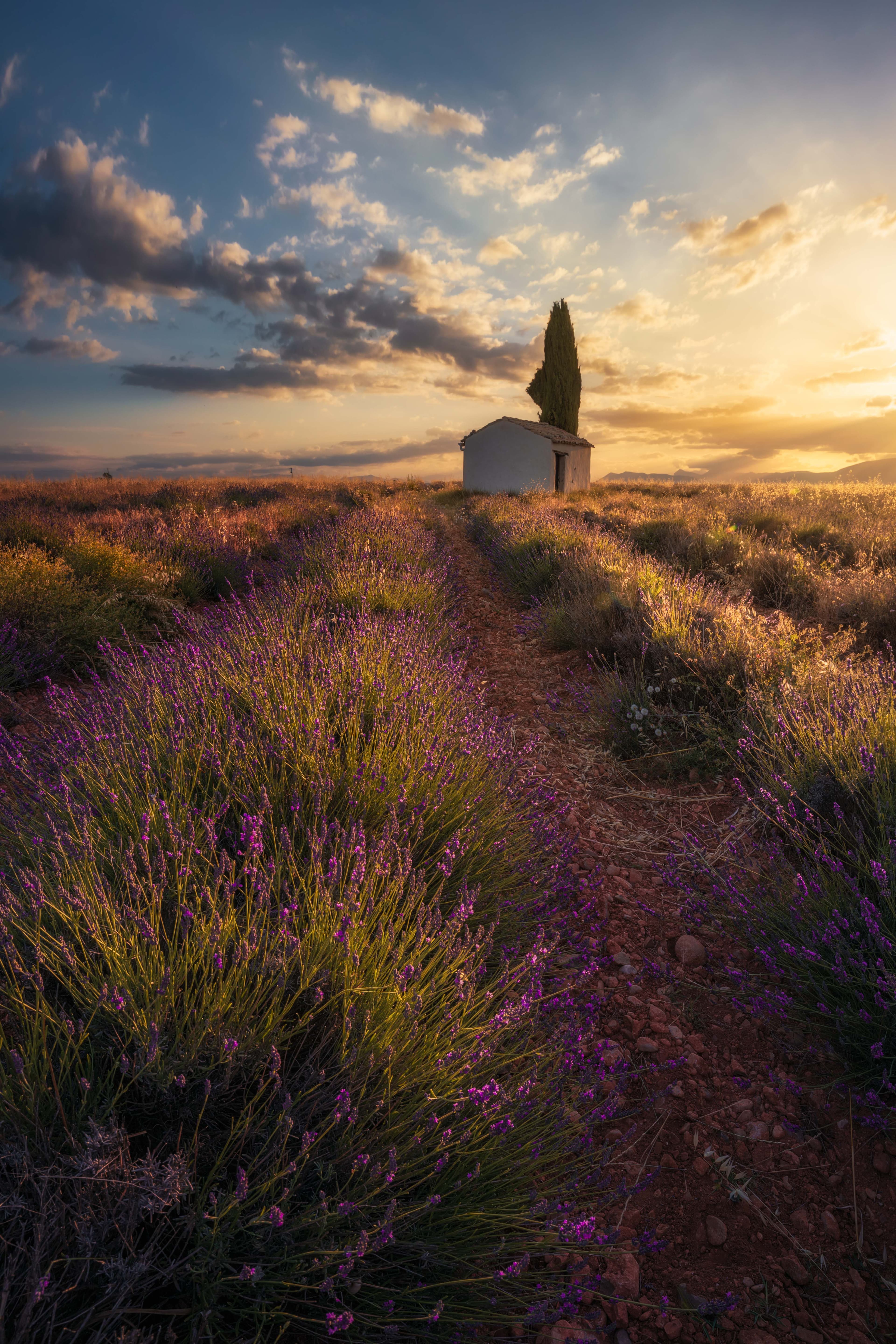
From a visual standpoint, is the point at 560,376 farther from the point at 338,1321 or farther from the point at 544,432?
the point at 338,1321

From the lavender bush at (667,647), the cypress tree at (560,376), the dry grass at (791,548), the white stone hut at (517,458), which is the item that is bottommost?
the lavender bush at (667,647)

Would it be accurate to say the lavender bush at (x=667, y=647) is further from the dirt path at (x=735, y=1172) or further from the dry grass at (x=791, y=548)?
the dirt path at (x=735, y=1172)

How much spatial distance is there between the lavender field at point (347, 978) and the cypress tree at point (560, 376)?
35.3 meters

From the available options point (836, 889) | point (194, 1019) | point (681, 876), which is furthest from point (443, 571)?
point (194, 1019)

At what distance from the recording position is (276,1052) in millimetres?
1219

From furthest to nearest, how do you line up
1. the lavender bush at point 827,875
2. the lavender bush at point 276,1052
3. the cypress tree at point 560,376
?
the cypress tree at point 560,376, the lavender bush at point 827,875, the lavender bush at point 276,1052

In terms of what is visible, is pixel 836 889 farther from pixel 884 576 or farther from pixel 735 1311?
pixel 884 576

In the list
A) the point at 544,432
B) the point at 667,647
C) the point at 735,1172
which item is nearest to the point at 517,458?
the point at 544,432

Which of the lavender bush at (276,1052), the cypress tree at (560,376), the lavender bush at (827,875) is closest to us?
the lavender bush at (276,1052)

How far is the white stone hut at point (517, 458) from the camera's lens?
1089 inches

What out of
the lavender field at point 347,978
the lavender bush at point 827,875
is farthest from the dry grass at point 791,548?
the lavender bush at point 827,875

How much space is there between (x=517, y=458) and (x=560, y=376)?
11131 millimetres

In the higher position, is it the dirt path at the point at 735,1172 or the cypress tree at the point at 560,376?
the cypress tree at the point at 560,376

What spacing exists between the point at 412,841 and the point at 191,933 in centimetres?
98
